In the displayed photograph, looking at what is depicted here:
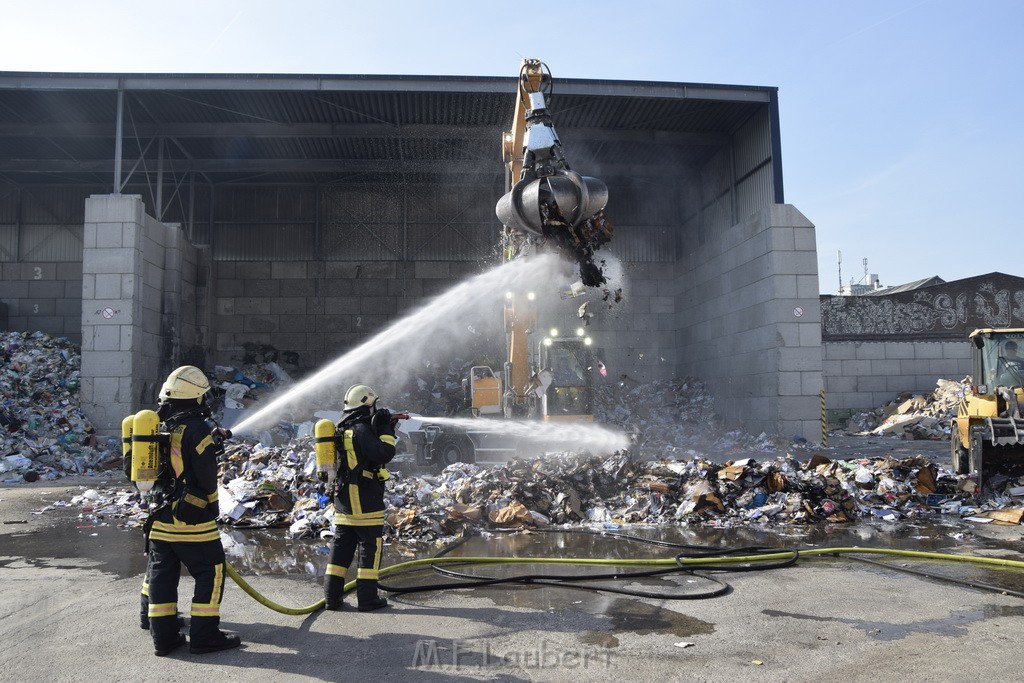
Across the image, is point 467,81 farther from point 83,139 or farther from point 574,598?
point 574,598

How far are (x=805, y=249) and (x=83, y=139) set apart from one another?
20965 millimetres

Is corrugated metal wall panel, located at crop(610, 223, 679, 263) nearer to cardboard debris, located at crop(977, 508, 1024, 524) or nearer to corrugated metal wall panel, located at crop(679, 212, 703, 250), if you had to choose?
corrugated metal wall panel, located at crop(679, 212, 703, 250)

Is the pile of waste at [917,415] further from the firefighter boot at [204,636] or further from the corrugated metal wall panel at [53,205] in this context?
the corrugated metal wall panel at [53,205]

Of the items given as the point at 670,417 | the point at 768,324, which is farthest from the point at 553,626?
the point at 670,417

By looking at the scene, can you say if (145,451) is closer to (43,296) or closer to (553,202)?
(553,202)

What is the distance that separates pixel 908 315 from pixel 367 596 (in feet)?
77.0

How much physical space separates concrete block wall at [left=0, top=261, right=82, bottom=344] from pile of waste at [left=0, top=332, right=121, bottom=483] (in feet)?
9.76

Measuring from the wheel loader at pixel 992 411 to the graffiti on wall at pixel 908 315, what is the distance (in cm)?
1339

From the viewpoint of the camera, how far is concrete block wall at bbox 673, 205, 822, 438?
17.5m

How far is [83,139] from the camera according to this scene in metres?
21.4

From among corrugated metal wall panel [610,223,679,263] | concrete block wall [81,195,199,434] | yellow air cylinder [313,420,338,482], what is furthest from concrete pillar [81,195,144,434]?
corrugated metal wall panel [610,223,679,263]

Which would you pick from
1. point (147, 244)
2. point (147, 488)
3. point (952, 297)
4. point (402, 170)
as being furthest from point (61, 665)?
point (952, 297)

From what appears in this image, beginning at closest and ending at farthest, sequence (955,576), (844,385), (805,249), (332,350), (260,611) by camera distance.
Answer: (260,611)
(955,576)
(805,249)
(844,385)
(332,350)

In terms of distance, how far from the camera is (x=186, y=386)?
455 centimetres
